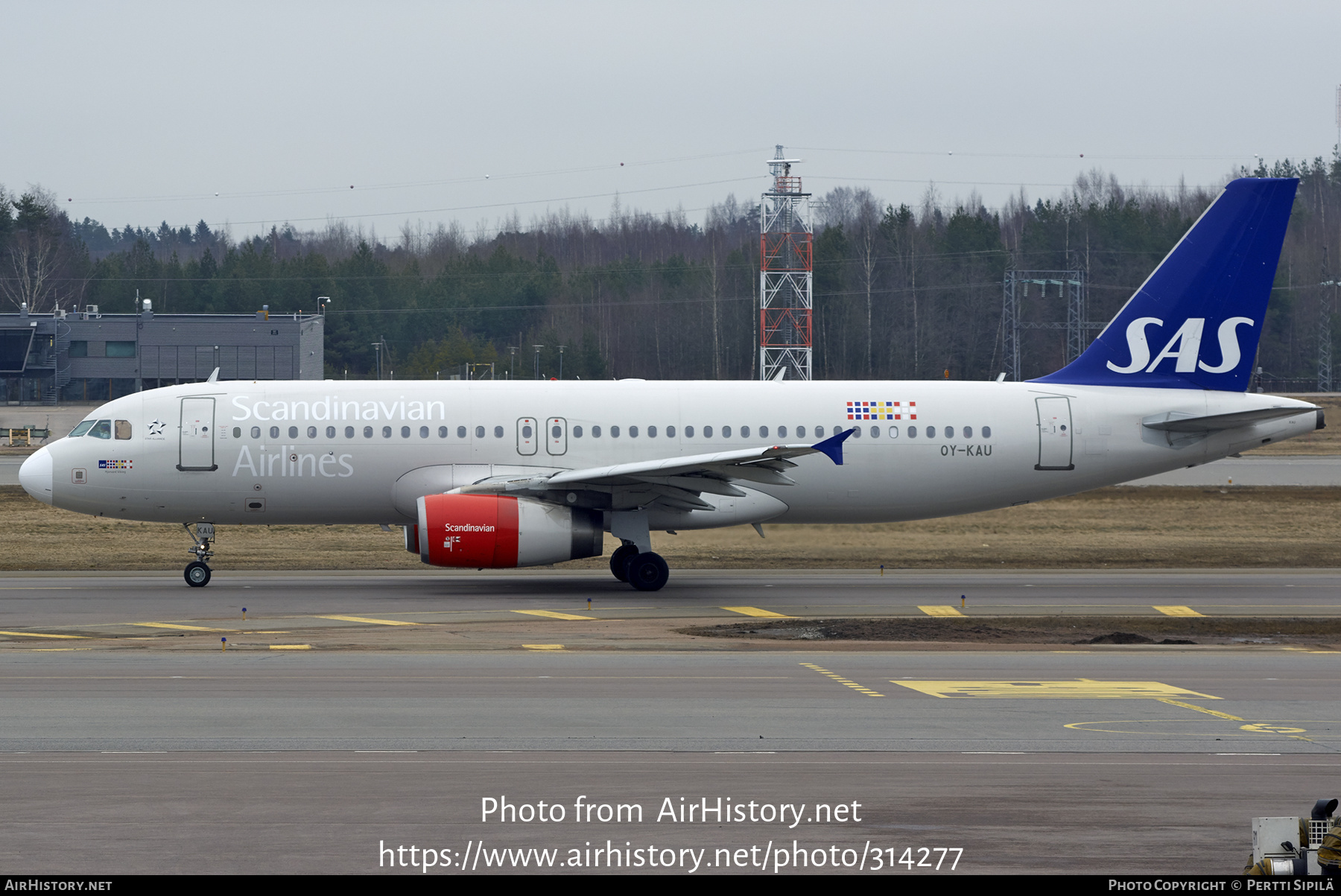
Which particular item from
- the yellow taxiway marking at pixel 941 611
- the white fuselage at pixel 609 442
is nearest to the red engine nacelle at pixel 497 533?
the white fuselage at pixel 609 442

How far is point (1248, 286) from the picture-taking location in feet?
95.1

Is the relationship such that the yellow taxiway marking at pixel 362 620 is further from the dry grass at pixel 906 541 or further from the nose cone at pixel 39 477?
the dry grass at pixel 906 541

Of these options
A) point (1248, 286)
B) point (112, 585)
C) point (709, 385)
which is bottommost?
point (112, 585)

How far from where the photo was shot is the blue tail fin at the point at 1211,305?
2891cm

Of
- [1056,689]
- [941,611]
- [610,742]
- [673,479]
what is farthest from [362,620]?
[1056,689]

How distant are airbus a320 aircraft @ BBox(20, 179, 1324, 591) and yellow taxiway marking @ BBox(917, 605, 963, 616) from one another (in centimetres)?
332

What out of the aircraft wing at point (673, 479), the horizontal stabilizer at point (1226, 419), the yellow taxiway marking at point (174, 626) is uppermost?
the horizontal stabilizer at point (1226, 419)

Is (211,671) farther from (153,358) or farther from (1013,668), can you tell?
(153,358)

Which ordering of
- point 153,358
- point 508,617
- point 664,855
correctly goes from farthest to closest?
point 153,358
point 508,617
point 664,855

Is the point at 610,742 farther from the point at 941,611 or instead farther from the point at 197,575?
the point at 197,575

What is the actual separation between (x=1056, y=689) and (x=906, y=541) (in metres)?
19.5

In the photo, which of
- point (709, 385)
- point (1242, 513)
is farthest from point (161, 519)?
point (1242, 513)

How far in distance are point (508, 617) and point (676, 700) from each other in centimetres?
807

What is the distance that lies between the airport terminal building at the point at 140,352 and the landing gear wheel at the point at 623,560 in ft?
197
